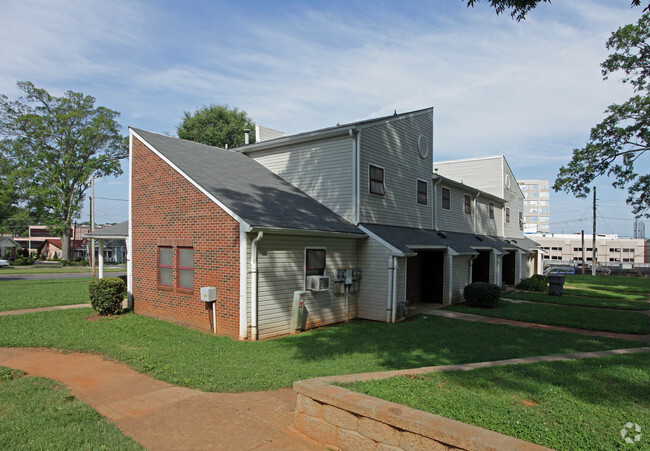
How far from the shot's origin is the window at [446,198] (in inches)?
747

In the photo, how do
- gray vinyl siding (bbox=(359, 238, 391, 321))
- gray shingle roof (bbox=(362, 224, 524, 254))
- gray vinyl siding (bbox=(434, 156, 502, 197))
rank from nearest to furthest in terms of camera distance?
gray vinyl siding (bbox=(359, 238, 391, 321)) < gray shingle roof (bbox=(362, 224, 524, 254)) < gray vinyl siding (bbox=(434, 156, 502, 197))

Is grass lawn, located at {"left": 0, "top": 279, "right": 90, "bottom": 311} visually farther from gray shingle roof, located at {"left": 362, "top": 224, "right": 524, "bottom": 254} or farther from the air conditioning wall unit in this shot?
gray shingle roof, located at {"left": 362, "top": 224, "right": 524, "bottom": 254}

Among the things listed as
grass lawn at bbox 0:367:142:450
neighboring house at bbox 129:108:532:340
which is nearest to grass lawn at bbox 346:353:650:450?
grass lawn at bbox 0:367:142:450

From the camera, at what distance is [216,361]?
7484 millimetres

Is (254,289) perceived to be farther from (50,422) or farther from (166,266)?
(50,422)

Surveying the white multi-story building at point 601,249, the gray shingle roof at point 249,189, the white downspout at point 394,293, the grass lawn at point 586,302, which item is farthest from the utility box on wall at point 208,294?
the white multi-story building at point 601,249

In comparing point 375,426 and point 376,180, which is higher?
point 376,180

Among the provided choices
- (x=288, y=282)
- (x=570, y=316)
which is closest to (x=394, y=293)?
(x=288, y=282)

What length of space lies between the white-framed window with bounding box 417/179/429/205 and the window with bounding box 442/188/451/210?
2.09m

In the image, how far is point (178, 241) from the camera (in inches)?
450

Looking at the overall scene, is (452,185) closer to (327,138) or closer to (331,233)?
(327,138)

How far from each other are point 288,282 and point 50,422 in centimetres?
620

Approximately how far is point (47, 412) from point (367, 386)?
4.01 meters

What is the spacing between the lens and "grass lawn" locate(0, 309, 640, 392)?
6.84 metres
